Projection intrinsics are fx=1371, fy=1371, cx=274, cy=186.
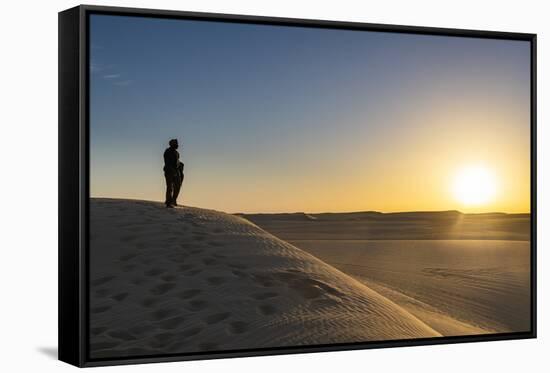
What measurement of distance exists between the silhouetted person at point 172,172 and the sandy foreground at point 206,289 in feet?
0.42

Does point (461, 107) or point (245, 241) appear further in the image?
point (461, 107)

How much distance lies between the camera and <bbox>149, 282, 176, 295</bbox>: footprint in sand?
1302cm

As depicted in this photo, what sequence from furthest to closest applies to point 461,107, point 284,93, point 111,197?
point 461,107 < point 284,93 < point 111,197

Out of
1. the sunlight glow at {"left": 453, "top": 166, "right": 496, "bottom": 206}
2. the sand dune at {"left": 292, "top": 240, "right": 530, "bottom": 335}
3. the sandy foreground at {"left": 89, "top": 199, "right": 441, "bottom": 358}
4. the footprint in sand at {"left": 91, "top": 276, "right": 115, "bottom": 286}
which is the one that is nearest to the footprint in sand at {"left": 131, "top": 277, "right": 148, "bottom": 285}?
the sandy foreground at {"left": 89, "top": 199, "right": 441, "bottom": 358}

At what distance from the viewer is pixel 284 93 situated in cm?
1380

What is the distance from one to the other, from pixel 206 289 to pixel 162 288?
1.46 feet

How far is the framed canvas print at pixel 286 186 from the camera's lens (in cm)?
1289

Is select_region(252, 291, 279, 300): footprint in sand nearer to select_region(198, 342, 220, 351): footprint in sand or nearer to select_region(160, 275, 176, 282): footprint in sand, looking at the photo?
select_region(198, 342, 220, 351): footprint in sand

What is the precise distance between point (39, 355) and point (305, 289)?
270cm

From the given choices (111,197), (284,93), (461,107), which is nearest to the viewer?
(111,197)

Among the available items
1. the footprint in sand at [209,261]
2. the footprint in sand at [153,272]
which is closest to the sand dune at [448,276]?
the footprint in sand at [209,261]

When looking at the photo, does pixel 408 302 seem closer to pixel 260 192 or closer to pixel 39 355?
pixel 260 192

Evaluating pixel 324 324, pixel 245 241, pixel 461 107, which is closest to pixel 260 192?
pixel 245 241

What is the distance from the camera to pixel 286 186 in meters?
13.8
